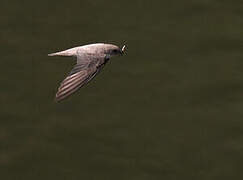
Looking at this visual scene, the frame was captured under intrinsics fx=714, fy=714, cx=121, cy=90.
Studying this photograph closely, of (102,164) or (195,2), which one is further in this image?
(195,2)

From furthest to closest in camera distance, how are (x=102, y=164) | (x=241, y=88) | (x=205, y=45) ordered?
(x=205, y=45)
(x=241, y=88)
(x=102, y=164)

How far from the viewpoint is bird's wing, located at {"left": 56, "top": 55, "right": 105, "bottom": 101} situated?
4574mm

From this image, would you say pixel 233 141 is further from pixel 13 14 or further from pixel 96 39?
pixel 13 14

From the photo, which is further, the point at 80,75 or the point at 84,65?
the point at 84,65

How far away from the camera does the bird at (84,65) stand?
4.59 meters

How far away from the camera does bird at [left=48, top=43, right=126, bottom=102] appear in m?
4.59

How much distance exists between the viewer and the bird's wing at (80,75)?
15.0ft

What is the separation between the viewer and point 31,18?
7035mm

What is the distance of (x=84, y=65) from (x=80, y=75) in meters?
0.13

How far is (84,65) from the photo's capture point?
4.86 meters

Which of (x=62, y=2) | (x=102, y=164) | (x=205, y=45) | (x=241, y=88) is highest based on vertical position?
(x=62, y=2)

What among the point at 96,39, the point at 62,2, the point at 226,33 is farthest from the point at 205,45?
the point at 62,2

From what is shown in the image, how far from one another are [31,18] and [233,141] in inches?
96.2

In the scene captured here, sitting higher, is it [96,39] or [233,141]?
[96,39]
